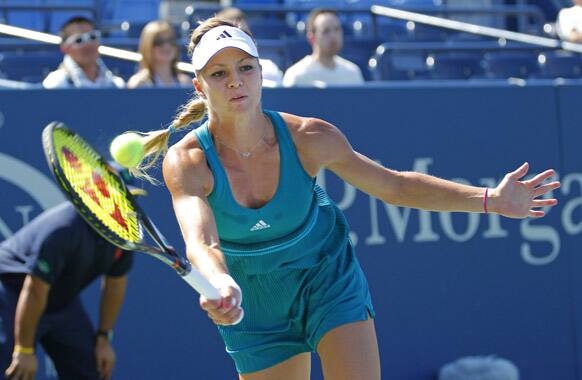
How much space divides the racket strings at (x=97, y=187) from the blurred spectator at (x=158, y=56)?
3.53 meters

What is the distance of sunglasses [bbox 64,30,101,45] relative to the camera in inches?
272

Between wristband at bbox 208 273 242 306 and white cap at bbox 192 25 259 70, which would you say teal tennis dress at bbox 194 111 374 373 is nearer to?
white cap at bbox 192 25 259 70

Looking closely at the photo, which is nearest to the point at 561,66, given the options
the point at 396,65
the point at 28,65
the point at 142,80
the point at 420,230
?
the point at 396,65

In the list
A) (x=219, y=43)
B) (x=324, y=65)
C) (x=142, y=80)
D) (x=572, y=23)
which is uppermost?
(x=572, y=23)

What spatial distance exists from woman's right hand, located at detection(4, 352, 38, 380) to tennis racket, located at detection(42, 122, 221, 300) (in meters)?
1.69

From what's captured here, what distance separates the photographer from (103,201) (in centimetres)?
334

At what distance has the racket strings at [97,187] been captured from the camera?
3.18 meters

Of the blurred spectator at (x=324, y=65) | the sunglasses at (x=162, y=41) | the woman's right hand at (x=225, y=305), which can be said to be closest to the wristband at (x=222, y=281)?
the woman's right hand at (x=225, y=305)

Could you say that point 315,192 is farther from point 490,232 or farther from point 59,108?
point 490,232

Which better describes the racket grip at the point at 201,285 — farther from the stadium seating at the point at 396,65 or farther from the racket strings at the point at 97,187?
the stadium seating at the point at 396,65

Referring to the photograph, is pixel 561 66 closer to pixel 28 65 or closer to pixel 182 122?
pixel 28 65

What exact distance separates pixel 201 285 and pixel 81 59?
168 inches

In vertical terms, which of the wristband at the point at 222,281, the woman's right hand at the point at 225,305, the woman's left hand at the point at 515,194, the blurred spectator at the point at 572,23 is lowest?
the woman's right hand at the point at 225,305

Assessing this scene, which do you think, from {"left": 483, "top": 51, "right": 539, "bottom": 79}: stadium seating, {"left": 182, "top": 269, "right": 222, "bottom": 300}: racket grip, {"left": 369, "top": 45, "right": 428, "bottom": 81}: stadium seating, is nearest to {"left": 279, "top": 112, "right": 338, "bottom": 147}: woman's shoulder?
{"left": 182, "top": 269, "right": 222, "bottom": 300}: racket grip
